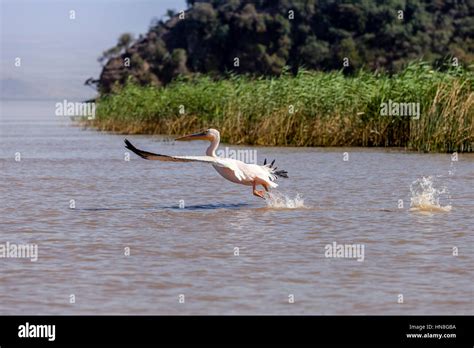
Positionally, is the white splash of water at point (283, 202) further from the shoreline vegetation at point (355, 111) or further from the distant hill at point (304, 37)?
the distant hill at point (304, 37)

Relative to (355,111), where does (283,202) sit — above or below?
below

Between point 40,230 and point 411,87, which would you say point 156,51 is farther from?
point 40,230

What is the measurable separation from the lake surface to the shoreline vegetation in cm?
346

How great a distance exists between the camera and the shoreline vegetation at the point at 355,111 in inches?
1018

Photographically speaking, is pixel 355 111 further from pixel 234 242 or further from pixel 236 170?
pixel 234 242

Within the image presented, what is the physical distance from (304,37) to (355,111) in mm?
52800

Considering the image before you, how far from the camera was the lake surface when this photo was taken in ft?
29.1

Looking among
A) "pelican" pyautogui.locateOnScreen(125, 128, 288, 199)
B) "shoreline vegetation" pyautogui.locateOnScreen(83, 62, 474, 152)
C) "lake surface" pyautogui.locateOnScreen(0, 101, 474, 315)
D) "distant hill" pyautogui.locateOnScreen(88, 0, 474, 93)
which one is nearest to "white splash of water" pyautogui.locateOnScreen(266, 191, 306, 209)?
"lake surface" pyautogui.locateOnScreen(0, 101, 474, 315)

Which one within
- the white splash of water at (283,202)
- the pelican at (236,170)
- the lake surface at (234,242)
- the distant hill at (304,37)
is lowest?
the lake surface at (234,242)

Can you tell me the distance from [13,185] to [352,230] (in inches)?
325

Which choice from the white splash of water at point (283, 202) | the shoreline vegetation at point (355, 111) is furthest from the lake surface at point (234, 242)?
the shoreline vegetation at point (355, 111)

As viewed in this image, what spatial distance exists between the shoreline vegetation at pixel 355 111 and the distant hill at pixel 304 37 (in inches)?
1507

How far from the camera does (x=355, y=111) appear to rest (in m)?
28.9

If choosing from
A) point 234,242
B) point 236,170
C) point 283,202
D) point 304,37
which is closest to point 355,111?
point 283,202
